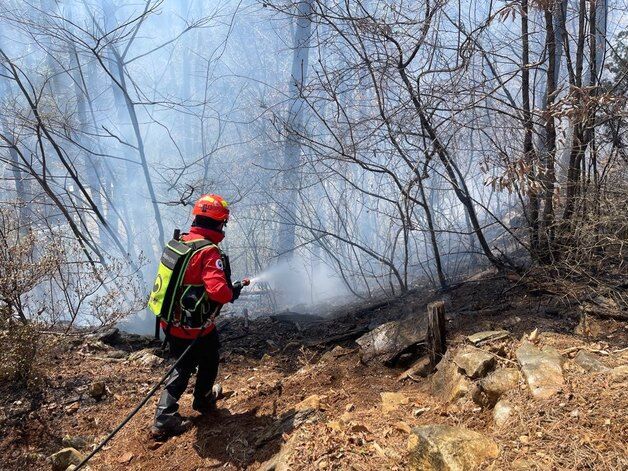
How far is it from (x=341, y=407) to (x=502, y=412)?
1.11 metres

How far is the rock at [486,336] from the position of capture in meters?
3.56

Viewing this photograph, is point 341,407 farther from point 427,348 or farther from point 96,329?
point 96,329

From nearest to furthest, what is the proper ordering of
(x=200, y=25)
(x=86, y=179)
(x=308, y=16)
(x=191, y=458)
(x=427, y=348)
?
(x=191, y=458) < (x=427, y=348) < (x=308, y=16) < (x=200, y=25) < (x=86, y=179)

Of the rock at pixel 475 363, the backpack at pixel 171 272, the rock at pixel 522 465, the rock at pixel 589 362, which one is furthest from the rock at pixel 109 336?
the rock at pixel 589 362

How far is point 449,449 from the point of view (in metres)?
2.17

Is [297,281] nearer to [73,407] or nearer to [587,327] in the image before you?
[73,407]

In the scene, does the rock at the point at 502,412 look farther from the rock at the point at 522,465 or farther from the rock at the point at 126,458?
the rock at the point at 126,458

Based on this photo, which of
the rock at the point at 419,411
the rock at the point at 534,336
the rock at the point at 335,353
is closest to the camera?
the rock at the point at 419,411

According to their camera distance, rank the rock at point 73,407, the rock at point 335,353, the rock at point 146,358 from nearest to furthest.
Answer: the rock at point 73,407 → the rock at point 335,353 → the rock at point 146,358

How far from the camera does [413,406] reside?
10.0 feet

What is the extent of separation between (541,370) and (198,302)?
234cm

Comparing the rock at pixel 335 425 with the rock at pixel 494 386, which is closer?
the rock at pixel 335 425

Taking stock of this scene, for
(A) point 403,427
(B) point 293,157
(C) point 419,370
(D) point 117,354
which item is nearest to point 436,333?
(C) point 419,370

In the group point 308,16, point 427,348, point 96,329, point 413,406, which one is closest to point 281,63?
point 308,16
